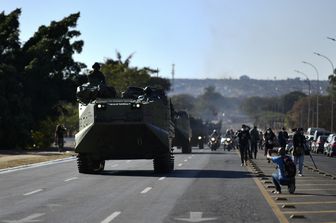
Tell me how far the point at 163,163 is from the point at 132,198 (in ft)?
37.6

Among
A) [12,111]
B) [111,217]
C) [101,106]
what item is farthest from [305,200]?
[12,111]

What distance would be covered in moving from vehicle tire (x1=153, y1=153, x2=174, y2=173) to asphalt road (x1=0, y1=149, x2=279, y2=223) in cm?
71

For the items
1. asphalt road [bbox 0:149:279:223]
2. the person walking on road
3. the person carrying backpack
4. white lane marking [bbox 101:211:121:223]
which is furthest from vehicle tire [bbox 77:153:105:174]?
white lane marking [bbox 101:211:121:223]

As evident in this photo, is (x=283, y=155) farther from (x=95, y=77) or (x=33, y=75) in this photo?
(x=33, y=75)

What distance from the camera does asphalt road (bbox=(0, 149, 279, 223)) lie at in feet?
56.3

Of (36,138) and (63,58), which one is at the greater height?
(63,58)

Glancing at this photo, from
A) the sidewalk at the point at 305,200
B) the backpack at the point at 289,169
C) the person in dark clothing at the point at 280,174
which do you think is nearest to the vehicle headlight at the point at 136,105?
the sidewalk at the point at 305,200

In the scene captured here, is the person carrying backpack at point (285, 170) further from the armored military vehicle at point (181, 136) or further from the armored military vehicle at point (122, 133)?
the armored military vehicle at point (181, 136)

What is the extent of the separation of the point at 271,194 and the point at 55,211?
6.44 m

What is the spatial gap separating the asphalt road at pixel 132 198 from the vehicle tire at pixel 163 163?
708mm

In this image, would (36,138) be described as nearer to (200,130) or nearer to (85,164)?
(200,130)

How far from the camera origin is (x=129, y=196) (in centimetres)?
2208

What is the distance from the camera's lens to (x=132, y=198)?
21.5m

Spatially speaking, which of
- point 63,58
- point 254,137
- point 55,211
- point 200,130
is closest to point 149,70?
point 200,130
